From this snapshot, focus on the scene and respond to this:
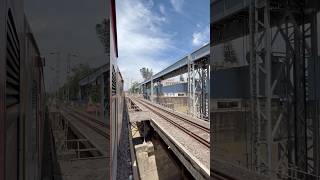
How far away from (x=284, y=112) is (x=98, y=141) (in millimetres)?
1929

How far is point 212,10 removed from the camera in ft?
11.8

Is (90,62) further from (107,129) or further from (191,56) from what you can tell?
(191,56)

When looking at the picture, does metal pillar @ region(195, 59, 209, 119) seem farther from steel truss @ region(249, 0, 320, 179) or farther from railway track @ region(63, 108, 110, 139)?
steel truss @ region(249, 0, 320, 179)

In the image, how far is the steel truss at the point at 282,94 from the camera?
2.46 metres

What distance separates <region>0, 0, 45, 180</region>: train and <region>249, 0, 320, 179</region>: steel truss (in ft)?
6.19

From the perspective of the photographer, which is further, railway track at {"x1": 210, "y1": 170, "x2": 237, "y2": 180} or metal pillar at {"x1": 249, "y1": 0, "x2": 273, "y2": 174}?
railway track at {"x1": 210, "y1": 170, "x2": 237, "y2": 180}

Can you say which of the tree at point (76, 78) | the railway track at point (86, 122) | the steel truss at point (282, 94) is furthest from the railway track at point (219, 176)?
the tree at point (76, 78)

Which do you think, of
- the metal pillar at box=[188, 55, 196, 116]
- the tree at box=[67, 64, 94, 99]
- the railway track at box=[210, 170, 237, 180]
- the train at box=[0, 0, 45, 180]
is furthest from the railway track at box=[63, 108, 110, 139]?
the metal pillar at box=[188, 55, 196, 116]

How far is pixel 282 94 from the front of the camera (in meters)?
2.60

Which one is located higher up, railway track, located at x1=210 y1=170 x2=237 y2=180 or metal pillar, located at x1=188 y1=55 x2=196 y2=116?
metal pillar, located at x1=188 y1=55 x2=196 y2=116

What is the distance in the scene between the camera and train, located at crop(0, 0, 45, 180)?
3.44 ft

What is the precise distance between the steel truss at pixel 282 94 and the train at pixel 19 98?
1886mm

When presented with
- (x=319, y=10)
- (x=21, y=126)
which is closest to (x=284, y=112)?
(x=319, y=10)

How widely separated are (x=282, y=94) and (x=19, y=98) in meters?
2.14
